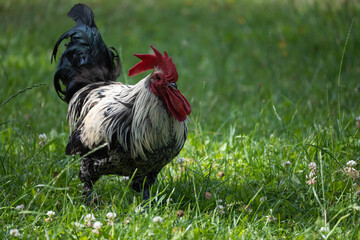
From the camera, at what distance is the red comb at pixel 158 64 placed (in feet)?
9.74

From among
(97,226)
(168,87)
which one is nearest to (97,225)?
(97,226)

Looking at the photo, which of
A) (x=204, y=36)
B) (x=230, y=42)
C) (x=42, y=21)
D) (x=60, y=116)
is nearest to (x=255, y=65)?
(x=230, y=42)

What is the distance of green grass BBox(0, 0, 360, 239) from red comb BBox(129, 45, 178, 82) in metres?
0.76

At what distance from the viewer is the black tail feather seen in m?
3.90

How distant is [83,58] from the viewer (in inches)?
154

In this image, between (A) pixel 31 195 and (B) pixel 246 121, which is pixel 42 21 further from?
(A) pixel 31 195

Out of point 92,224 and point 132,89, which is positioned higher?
point 132,89

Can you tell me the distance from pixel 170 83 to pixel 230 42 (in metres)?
5.95

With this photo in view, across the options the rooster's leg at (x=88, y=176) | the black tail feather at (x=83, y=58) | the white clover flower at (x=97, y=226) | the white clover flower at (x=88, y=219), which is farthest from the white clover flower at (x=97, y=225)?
the black tail feather at (x=83, y=58)

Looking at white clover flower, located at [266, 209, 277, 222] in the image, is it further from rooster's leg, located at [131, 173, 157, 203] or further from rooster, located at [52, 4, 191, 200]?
rooster's leg, located at [131, 173, 157, 203]

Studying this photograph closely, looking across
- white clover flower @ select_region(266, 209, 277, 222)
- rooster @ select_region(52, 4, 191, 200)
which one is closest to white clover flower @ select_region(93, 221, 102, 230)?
rooster @ select_region(52, 4, 191, 200)

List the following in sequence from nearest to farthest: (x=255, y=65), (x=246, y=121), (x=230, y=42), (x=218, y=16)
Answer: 1. (x=246, y=121)
2. (x=255, y=65)
3. (x=230, y=42)
4. (x=218, y=16)

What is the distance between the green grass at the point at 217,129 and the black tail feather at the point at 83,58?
1.93 feet

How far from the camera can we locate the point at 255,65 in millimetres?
7754
